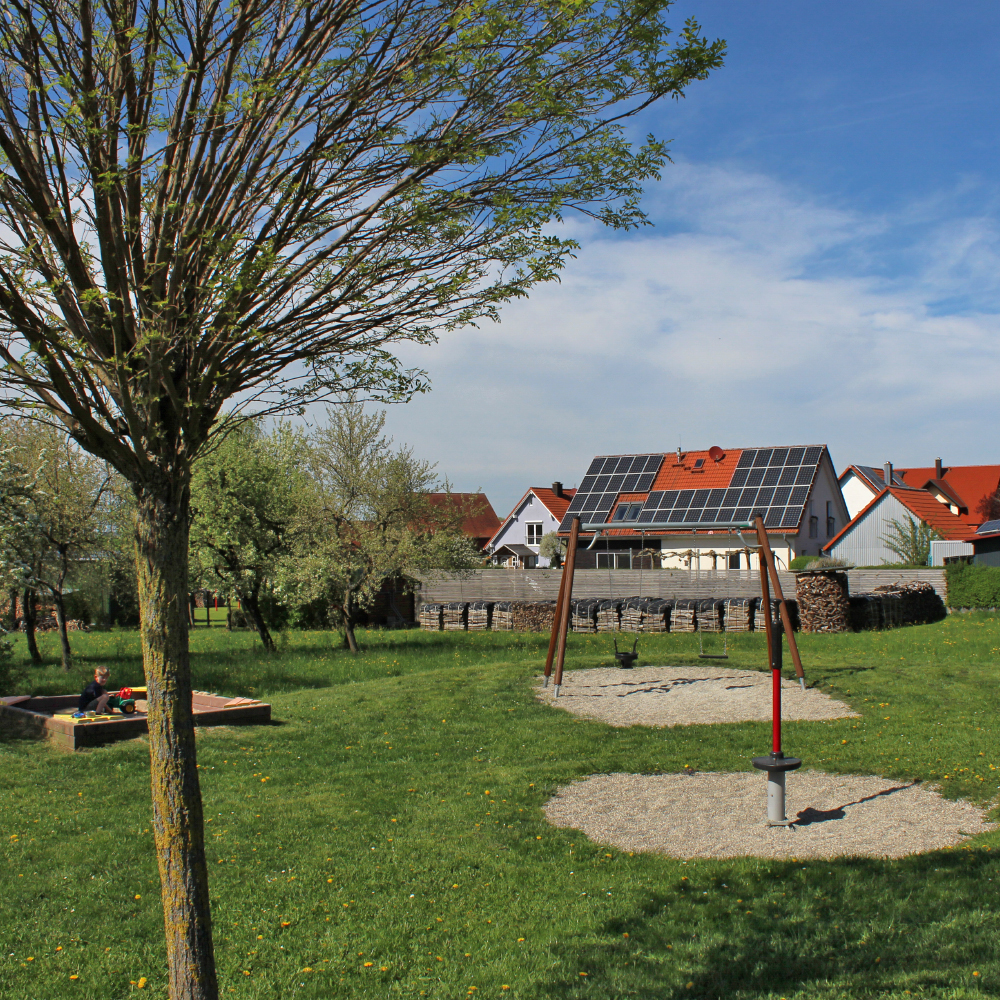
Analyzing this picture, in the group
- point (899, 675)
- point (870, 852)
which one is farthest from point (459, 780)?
point (899, 675)

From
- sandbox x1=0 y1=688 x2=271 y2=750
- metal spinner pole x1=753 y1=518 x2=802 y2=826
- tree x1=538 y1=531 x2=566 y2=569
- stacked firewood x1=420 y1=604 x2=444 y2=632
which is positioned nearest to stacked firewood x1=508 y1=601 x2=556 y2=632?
stacked firewood x1=420 y1=604 x2=444 y2=632

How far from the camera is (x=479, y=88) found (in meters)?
3.71

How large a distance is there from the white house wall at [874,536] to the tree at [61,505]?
107 ft

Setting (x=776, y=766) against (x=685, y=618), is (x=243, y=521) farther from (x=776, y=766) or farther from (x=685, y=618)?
(x=776, y=766)

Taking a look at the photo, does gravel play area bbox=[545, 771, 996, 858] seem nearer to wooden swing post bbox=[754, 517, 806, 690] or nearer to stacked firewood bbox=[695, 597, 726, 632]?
wooden swing post bbox=[754, 517, 806, 690]

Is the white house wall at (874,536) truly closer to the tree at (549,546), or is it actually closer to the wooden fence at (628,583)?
the wooden fence at (628,583)

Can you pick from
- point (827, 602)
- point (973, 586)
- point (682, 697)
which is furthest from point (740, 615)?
point (682, 697)

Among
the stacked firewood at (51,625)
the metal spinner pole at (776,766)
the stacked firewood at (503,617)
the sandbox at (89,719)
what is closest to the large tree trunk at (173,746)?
the metal spinner pole at (776,766)

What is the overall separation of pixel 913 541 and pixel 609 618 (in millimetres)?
18078

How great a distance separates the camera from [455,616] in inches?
1266

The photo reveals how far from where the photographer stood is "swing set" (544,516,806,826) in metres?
7.51

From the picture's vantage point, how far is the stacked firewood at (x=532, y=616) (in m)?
30.0

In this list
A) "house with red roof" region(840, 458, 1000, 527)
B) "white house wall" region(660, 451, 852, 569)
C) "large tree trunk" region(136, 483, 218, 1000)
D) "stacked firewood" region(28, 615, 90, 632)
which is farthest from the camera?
"house with red roof" region(840, 458, 1000, 527)

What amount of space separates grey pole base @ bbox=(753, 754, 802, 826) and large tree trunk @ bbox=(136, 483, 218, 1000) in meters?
5.29
